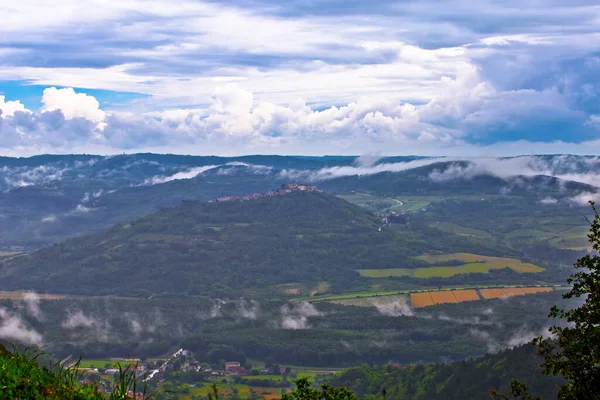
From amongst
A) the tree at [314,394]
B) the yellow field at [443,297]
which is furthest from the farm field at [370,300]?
the tree at [314,394]

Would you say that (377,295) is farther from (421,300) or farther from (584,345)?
(584,345)

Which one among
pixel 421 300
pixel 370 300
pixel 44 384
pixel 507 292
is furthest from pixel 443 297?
pixel 44 384

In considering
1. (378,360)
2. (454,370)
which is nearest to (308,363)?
(378,360)

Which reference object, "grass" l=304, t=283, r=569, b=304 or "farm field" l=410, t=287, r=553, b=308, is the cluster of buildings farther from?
"grass" l=304, t=283, r=569, b=304

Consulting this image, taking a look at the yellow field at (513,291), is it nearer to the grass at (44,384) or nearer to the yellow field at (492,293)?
the yellow field at (492,293)

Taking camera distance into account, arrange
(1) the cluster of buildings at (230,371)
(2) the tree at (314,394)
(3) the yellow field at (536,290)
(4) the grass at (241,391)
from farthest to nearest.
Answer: (3) the yellow field at (536,290), (1) the cluster of buildings at (230,371), (4) the grass at (241,391), (2) the tree at (314,394)

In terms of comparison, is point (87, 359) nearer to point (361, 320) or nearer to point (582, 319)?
point (361, 320)

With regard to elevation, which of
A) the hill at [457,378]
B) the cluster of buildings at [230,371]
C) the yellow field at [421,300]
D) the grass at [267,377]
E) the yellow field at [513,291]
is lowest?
the cluster of buildings at [230,371]
